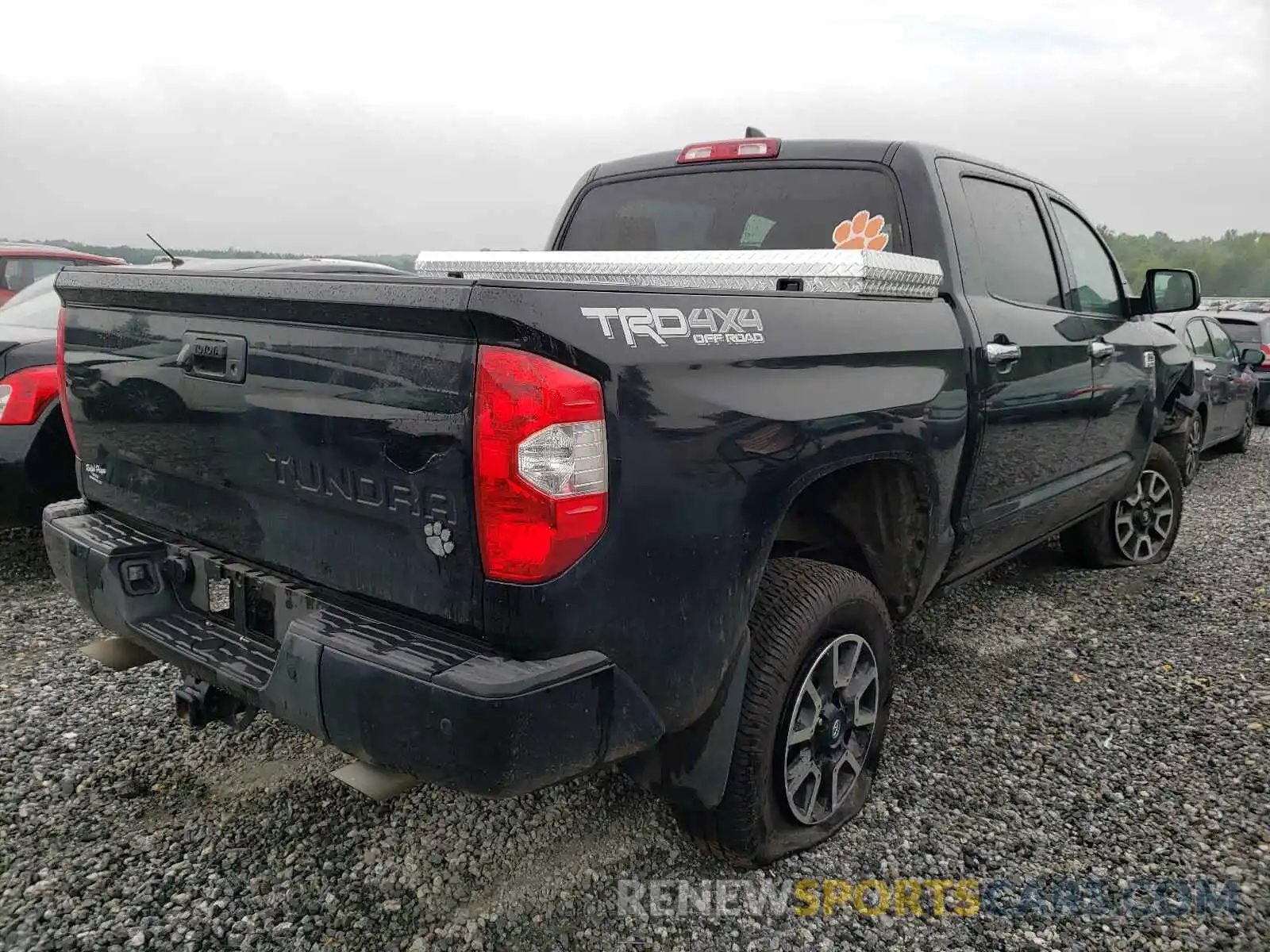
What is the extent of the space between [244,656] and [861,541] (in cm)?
175

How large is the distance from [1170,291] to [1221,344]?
19.4 feet

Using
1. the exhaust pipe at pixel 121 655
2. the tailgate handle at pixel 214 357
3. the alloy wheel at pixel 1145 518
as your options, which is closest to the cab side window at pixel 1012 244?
the alloy wheel at pixel 1145 518

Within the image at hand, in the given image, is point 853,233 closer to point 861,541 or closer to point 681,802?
point 861,541

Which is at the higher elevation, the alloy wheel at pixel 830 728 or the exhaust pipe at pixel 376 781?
the exhaust pipe at pixel 376 781

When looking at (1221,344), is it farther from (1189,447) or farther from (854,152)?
(854,152)

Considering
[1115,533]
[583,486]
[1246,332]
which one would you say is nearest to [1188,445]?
[1115,533]

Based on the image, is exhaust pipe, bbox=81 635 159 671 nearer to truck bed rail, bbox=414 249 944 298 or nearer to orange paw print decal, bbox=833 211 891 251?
truck bed rail, bbox=414 249 944 298

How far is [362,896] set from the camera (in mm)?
2291

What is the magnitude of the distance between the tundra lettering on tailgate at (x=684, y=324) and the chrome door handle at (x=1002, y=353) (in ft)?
4.04

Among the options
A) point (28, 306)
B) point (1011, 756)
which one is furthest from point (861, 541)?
point (28, 306)

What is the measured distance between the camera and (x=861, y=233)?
10.4 ft

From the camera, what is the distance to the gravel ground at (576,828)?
223 centimetres

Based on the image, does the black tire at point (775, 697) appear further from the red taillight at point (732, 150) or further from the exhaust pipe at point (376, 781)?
the red taillight at point (732, 150)

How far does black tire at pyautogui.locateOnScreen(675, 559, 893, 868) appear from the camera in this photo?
2207mm
